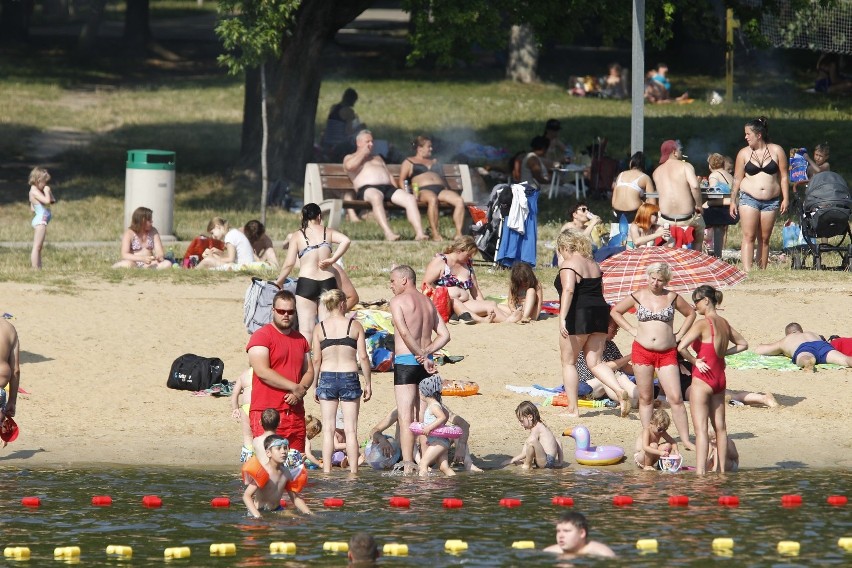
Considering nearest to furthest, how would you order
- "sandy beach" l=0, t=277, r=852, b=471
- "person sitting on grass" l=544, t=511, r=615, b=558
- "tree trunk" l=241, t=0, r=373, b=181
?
"person sitting on grass" l=544, t=511, r=615, b=558 → "sandy beach" l=0, t=277, r=852, b=471 → "tree trunk" l=241, t=0, r=373, b=181

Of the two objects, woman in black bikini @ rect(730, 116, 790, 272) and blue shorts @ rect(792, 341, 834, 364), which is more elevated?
woman in black bikini @ rect(730, 116, 790, 272)

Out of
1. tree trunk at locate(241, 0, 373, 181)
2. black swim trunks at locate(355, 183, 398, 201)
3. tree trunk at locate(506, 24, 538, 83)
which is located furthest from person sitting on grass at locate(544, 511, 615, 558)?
tree trunk at locate(506, 24, 538, 83)

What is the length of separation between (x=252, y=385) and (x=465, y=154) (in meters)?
18.1

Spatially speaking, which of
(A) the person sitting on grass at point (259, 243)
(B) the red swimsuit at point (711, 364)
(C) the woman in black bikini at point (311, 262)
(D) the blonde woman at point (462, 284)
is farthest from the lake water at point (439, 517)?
(A) the person sitting on grass at point (259, 243)

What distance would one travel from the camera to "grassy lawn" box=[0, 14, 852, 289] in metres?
23.1

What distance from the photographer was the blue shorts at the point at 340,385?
482 inches

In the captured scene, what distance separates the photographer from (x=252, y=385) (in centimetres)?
1158

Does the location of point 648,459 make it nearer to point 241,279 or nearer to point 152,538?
point 152,538

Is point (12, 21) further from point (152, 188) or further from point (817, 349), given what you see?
point (817, 349)

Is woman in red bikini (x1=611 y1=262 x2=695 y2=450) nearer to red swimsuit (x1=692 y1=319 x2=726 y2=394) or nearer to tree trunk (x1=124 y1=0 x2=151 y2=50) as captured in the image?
red swimsuit (x1=692 y1=319 x2=726 y2=394)

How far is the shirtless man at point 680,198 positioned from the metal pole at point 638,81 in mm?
2205

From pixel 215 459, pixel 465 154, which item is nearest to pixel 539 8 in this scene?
pixel 465 154

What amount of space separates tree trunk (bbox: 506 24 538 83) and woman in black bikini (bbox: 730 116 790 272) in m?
20.4

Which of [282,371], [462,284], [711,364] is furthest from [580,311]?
[282,371]
